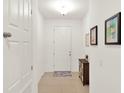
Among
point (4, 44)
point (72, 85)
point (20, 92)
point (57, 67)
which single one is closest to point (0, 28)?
point (4, 44)

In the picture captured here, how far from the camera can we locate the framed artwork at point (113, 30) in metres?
2.15

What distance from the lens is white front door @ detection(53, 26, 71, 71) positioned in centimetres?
863

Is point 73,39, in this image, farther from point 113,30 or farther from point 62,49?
point 113,30

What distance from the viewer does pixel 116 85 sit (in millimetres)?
2242

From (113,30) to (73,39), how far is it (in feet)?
20.8

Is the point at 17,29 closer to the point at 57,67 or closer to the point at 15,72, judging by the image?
the point at 15,72

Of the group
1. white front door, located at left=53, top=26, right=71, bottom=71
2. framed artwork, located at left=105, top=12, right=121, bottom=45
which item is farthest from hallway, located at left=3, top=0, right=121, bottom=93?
white front door, located at left=53, top=26, right=71, bottom=71

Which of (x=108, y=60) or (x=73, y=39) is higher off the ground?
(x=73, y=39)

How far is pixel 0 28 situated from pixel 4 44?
127mm

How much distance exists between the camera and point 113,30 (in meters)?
2.37

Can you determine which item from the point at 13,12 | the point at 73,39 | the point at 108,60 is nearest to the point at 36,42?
the point at 108,60

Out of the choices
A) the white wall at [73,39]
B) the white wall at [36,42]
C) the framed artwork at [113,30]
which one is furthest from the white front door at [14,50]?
the white wall at [73,39]

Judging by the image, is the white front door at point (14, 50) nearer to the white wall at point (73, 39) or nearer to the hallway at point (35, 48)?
the hallway at point (35, 48)

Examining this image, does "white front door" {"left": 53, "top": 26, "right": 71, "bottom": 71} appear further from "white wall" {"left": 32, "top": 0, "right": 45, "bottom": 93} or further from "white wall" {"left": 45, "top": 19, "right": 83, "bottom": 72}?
"white wall" {"left": 32, "top": 0, "right": 45, "bottom": 93}
